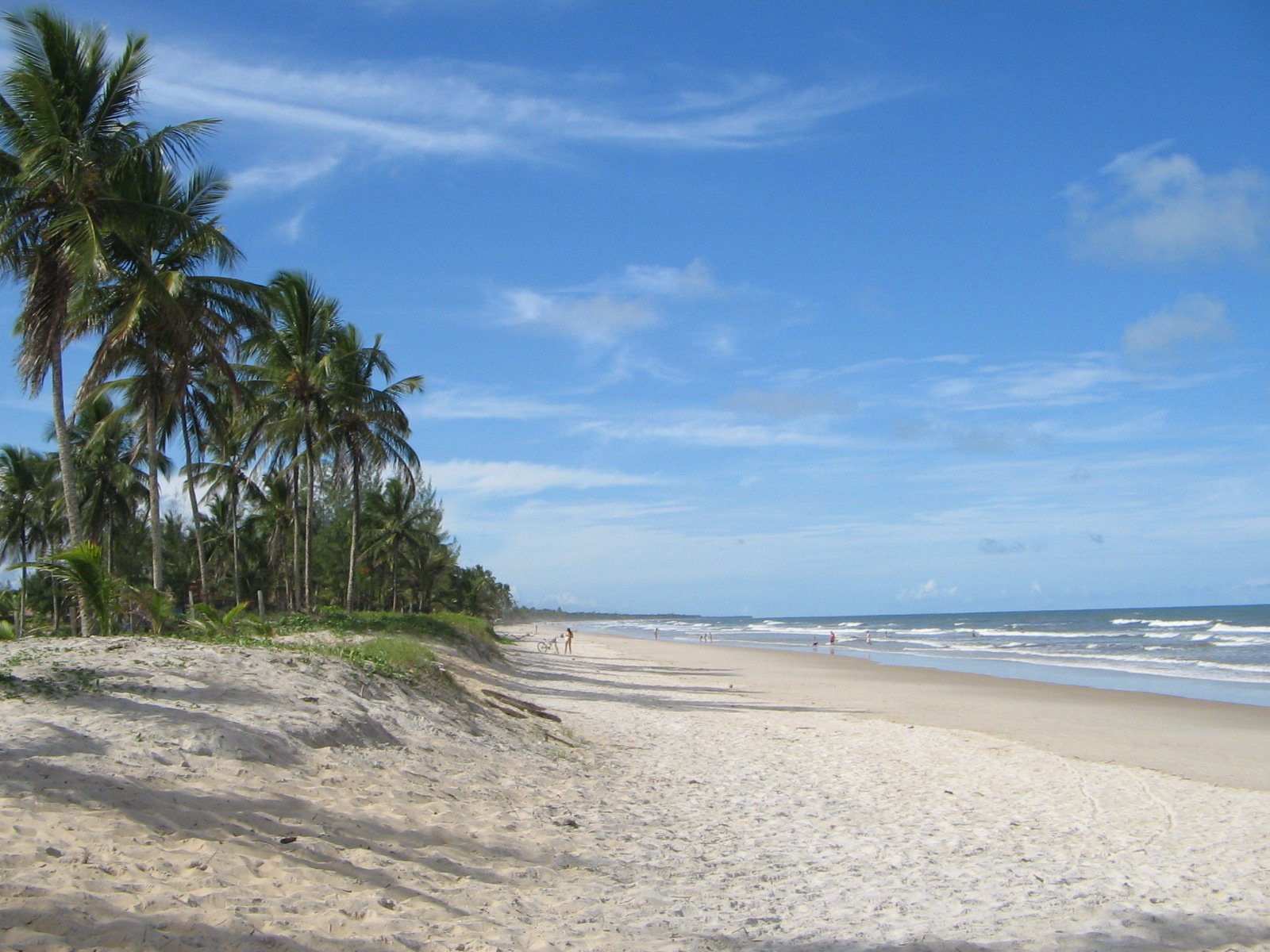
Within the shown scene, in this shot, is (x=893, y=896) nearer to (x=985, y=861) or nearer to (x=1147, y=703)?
(x=985, y=861)

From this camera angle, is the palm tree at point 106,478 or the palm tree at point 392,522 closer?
the palm tree at point 106,478

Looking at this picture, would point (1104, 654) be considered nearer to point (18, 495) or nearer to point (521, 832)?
point (521, 832)

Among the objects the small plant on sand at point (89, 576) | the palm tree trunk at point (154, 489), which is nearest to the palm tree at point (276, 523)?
the palm tree trunk at point (154, 489)

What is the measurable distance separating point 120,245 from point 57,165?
1.50 metres

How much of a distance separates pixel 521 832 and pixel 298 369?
20.0 m

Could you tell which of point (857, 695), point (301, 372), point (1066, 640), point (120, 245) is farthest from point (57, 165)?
point (1066, 640)

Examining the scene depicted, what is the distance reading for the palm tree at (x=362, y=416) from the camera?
1002 inches

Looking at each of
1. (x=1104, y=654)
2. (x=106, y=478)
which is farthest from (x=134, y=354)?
(x=1104, y=654)

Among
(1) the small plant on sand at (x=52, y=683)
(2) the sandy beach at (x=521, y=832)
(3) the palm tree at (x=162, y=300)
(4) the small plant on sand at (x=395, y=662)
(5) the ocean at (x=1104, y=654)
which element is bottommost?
(5) the ocean at (x=1104, y=654)

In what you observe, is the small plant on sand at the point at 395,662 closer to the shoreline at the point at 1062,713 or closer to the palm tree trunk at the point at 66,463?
the palm tree trunk at the point at 66,463

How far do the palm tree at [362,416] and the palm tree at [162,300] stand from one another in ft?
19.5

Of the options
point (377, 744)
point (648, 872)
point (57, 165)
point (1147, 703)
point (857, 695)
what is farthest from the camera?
point (857, 695)

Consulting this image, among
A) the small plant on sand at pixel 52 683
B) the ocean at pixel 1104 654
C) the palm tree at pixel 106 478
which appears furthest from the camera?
the palm tree at pixel 106 478

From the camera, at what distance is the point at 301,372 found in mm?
24672
